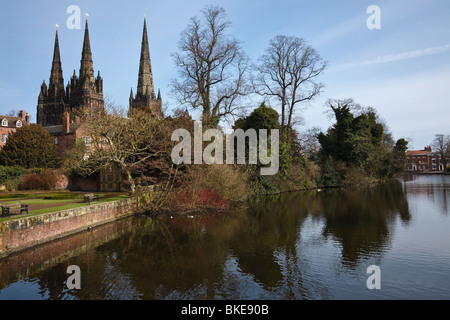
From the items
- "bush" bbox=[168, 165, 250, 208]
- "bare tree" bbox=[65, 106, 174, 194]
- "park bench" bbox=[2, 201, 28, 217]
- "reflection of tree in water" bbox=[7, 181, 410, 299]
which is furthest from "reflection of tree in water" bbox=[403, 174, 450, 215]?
"park bench" bbox=[2, 201, 28, 217]

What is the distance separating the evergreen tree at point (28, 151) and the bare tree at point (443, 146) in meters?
91.5

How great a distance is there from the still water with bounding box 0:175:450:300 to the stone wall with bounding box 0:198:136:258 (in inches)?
19.3

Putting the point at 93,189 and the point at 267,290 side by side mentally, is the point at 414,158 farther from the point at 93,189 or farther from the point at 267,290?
the point at 267,290

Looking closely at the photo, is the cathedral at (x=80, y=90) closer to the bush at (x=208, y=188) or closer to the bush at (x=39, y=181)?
the bush at (x=39, y=181)

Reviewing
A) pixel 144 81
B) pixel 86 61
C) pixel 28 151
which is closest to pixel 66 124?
pixel 28 151

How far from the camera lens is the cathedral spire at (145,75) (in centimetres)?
8775

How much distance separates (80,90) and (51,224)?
77029 mm

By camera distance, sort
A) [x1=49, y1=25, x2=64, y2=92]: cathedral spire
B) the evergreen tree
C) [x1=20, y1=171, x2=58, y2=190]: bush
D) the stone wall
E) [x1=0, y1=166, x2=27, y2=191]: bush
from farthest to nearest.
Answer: [x1=49, y1=25, x2=64, y2=92]: cathedral spire
the evergreen tree
[x1=20, y1=171, x2=58, y2=190]: bush
[x1=0, y1=166, x2=27, y2=191]: bush
the stone wall

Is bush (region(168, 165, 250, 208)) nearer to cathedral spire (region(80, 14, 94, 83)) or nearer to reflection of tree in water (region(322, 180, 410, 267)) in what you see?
reflection of tree in water (region(322, 180, 410, 267))

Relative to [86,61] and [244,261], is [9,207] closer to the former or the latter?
[244,261]

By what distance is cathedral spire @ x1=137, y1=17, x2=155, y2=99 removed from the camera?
87.8 metres

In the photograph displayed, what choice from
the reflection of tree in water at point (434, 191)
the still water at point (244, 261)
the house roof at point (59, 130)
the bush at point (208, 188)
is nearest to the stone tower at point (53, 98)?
the house roof at point (59, 130)

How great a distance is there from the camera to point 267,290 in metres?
8.05

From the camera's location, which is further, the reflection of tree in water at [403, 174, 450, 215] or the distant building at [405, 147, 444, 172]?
the distant building at [405, 147, 444, 172]
